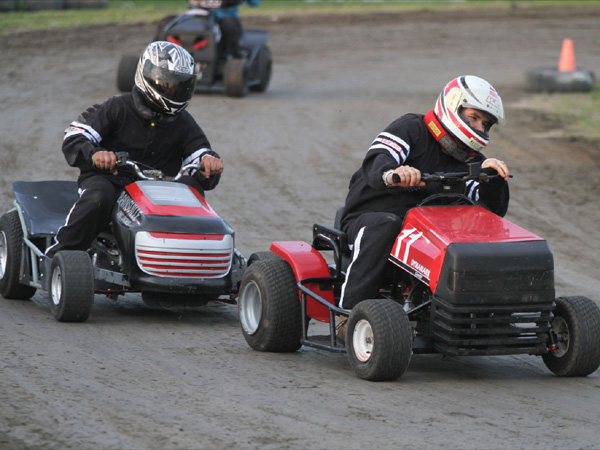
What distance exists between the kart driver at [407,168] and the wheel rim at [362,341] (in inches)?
10.7

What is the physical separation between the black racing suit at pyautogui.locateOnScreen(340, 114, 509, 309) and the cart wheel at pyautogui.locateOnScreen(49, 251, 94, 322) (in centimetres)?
167

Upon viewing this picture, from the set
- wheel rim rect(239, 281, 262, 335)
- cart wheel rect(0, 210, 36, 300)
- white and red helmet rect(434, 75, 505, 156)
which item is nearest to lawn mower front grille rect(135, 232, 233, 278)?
wheel rim rect(239, 281, 262, 335)

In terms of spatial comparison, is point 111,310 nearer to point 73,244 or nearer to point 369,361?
point 73,244

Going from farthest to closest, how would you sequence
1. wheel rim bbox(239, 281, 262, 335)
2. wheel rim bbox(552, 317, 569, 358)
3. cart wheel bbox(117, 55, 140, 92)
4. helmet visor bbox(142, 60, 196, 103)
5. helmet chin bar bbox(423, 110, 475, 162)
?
cart wheel bbox(117, 55, 140, 92), helmet visor bbox(142, 60, 196, 103), wheel rim bbox(239, 281, 262, 335), helmet chin bar bbox(423, 110, 475, 162), wheel rim bbox(552, 317, 569, 358)

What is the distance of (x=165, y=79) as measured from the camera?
7434 mm

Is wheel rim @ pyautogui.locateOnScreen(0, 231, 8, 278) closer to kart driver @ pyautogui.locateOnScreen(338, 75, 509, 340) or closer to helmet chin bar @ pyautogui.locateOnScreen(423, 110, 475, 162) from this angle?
kart driver @ pyautogui.locateOnScreen(338, 75, 509, 340)

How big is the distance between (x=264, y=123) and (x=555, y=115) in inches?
177

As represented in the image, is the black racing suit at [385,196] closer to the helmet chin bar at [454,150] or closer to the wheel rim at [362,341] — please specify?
the helmet chin bar at [454,150]

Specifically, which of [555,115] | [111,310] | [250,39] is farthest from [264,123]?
[111,310]

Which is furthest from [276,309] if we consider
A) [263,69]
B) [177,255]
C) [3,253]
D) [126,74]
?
[263,69]

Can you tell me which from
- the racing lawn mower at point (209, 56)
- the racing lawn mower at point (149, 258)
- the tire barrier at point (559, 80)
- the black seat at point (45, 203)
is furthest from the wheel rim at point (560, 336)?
the tire barrier at point (559, 80)

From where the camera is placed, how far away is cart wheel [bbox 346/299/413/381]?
5.42 meters

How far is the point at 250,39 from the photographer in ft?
57.7

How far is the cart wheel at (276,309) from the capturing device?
620 centimetres
